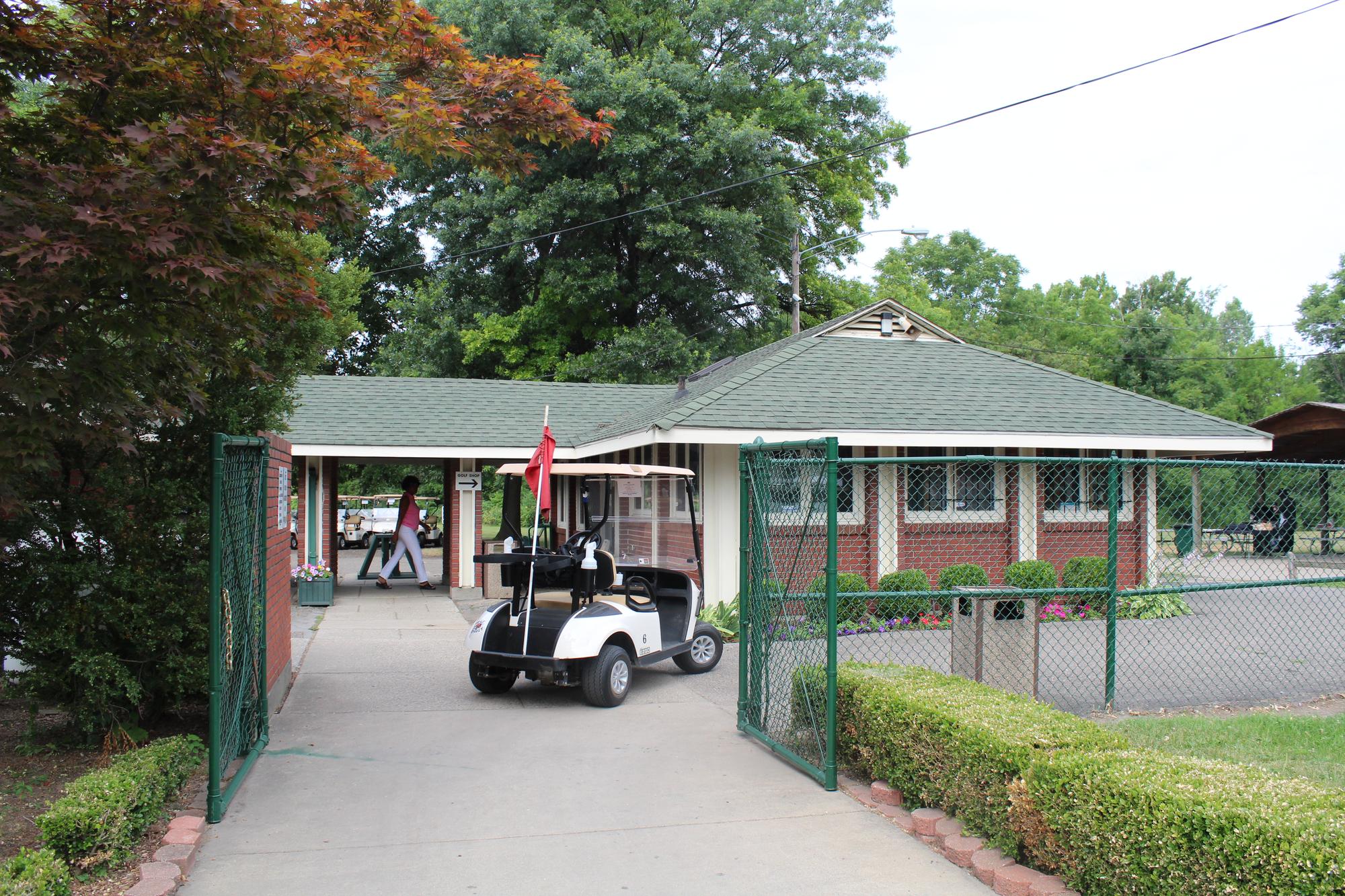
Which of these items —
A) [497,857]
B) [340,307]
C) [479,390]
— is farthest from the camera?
[479,390]

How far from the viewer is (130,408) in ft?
18.9

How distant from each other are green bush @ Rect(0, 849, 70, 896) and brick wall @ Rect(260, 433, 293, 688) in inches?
128

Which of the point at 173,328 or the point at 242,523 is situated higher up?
the point at 173,328

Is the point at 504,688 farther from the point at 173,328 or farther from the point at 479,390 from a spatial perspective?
the point at 479,390

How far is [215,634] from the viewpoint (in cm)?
528

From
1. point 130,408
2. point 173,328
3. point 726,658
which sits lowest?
point 726,658

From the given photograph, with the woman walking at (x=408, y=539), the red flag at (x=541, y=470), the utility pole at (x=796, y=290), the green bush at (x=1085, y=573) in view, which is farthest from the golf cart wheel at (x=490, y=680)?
the utility pole at (x=796, y=290)

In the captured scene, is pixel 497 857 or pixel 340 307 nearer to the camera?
pixel 497 857

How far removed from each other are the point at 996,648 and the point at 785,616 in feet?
Result: 6.26

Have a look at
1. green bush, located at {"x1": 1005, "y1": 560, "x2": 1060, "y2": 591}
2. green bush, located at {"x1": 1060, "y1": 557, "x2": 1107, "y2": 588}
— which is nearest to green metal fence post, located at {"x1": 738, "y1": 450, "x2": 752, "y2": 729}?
green bush, located at {"x1": 1005, "y1": 560, "x2": 1060, "y2": 591}

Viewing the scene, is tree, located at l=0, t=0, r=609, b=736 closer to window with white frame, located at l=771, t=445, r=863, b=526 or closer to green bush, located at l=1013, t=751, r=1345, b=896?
window with white frame, located at l=771, t=445, r=863, b=526

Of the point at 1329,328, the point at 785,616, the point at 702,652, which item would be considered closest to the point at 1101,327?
the point at 1329,328

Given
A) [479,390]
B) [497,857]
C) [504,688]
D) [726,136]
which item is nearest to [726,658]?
[504,688]

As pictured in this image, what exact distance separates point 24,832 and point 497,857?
2.31m
